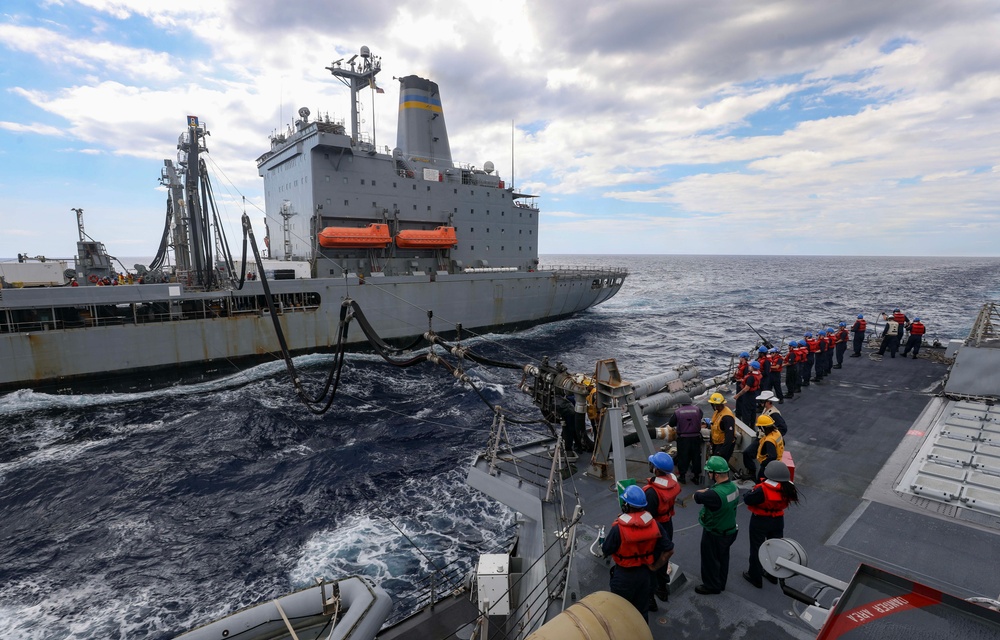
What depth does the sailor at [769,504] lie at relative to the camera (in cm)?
452

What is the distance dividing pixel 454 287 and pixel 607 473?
1880 cm

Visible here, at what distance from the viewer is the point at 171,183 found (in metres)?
25.8

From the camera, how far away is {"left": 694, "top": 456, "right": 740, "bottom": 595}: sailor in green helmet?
14.7 ft

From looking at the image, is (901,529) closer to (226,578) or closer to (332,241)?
(226,578)

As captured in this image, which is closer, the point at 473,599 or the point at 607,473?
the point at 473,599

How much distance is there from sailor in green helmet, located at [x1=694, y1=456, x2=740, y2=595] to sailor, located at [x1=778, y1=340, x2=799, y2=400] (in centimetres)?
838

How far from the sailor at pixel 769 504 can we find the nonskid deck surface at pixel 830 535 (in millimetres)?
511

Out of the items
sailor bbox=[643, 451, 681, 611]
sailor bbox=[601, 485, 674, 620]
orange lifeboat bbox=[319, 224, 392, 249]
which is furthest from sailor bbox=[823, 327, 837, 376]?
orange lifeboat bbox=[319, 224, 392, 249]

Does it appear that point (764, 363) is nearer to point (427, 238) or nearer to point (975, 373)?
point (975, 373)

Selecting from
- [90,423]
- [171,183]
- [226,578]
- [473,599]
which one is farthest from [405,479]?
[171,183]

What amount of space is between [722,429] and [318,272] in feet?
70.2

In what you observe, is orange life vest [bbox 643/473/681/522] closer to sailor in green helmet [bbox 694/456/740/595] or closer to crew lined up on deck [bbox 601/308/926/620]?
crew lined up on deck [bbox 601/308/926/620]

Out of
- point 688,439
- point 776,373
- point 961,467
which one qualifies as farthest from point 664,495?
point 776,373

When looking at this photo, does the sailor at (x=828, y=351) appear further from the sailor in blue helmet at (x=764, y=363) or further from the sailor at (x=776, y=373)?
the sailor in blue helmet at (x=764, y=363)
